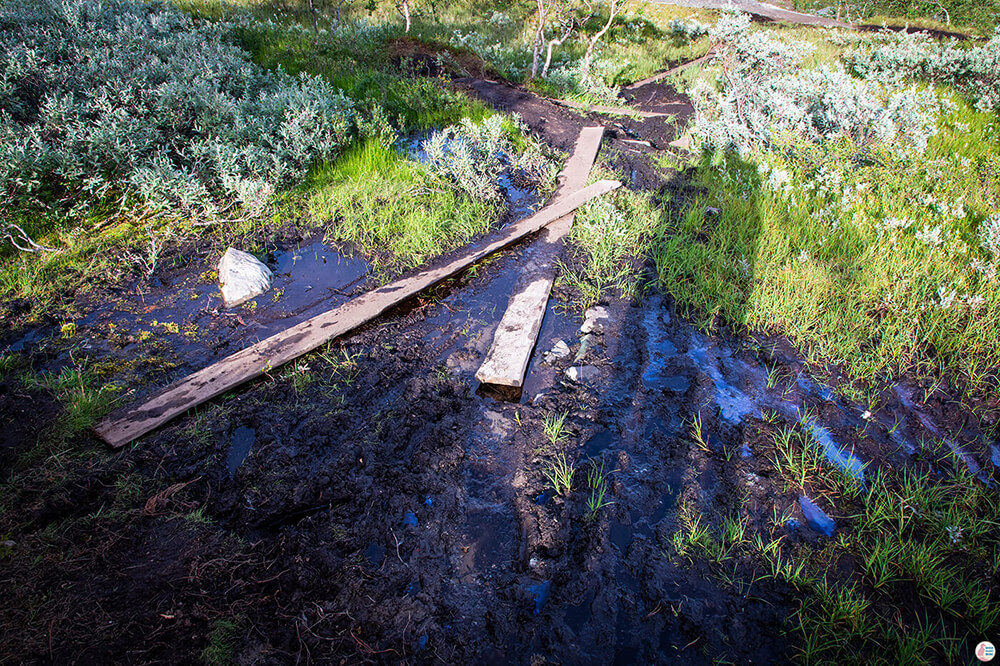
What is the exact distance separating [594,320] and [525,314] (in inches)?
23.9

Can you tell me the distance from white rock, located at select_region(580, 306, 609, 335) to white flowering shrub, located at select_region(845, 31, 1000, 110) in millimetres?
8120

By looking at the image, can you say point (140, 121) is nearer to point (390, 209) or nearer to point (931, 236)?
point (390, 209)

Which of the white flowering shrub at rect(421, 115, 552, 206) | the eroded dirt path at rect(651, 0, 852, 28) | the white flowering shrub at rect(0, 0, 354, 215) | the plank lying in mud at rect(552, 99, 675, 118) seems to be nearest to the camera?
the white flowering shrub at rect(0, 0, 354, 215)

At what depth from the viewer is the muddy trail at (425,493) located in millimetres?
2186

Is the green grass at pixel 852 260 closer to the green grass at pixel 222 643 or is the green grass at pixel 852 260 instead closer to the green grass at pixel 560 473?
the green grass at pixel 560 473

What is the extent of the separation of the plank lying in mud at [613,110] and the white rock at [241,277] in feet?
22.8

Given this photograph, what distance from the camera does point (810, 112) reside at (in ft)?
25.7

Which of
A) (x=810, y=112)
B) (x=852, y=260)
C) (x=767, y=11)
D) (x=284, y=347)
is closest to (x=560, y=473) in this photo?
(x=284, y=347)

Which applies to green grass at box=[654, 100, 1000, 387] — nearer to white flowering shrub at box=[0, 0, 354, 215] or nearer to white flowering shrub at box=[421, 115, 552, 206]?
white flowering shrub at box=[421, 115, 552, 206]

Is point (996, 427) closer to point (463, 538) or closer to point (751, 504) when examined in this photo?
point (751, 504)

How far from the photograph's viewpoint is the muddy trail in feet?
7.17

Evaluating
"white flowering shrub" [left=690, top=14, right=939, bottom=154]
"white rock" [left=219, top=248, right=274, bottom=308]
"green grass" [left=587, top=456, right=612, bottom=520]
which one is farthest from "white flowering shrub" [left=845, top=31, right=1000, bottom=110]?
"white rock" [left=219, top=248, right=274, bottom=308]

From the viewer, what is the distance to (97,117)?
19.2 ft

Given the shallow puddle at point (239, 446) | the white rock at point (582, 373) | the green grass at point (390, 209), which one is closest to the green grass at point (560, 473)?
the white rock at point (582, 373)
